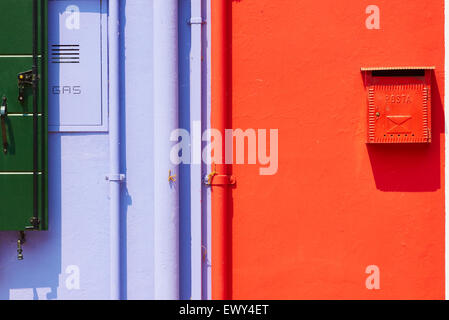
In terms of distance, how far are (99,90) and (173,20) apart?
2.35ft

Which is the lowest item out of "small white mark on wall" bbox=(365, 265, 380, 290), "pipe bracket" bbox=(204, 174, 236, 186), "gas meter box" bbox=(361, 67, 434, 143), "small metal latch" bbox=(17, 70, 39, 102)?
"small white mark on wall" bbox=(365, 265, 380, 290)

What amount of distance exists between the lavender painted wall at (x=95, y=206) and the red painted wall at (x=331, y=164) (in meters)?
0.64

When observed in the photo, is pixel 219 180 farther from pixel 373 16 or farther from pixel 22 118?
pixel 373 16

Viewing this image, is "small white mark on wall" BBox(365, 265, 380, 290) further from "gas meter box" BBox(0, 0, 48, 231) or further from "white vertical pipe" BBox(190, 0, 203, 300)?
"gas meter box" BBox(0, 0, 48, 231)

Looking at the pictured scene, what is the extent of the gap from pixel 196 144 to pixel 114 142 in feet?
1.88

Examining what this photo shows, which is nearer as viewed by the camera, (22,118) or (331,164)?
(22,118)

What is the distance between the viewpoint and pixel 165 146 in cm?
288

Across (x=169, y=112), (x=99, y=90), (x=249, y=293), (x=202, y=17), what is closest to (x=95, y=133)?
(x=99, y=90)

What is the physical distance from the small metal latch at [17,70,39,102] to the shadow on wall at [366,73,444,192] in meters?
2.38

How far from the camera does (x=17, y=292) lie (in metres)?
2.94

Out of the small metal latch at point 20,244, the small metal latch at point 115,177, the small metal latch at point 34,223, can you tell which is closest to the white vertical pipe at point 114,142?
the small metal latch at point 115,177

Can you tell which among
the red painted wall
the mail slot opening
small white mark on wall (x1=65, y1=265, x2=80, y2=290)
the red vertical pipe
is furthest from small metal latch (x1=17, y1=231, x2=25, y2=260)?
the mail slot opening

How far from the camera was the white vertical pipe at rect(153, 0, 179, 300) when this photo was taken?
9.39 feet

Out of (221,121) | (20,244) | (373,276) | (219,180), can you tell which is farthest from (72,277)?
(373,276)
